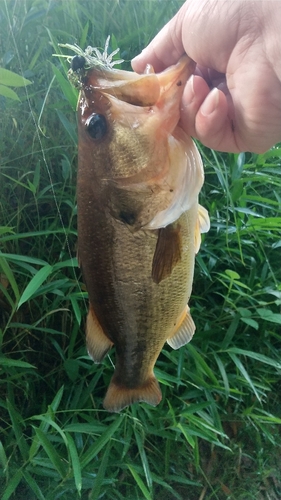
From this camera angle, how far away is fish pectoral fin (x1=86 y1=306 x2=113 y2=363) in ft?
3.85

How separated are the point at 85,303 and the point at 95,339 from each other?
45 centimetres

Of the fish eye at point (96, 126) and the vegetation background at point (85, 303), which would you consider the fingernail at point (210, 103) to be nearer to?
the fish eye at point (96, 126)

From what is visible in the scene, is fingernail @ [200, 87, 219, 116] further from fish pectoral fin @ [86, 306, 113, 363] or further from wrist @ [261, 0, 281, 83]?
fish pectoral fin @ [86, 306, 113, 363]

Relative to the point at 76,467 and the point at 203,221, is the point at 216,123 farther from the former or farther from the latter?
the point at 76,467

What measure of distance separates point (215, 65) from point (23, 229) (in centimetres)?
103

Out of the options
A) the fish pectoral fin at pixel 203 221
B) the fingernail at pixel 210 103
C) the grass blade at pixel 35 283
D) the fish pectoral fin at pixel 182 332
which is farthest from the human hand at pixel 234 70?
the grass blade at pixel 35 283

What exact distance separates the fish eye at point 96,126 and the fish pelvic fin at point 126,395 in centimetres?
73

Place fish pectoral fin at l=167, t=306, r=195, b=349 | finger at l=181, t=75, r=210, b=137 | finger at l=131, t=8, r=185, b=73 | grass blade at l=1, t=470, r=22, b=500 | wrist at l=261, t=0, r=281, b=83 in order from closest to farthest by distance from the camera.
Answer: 1. wrist at l=261, t=0, r=281, b=83
2. finger at l=181, t=75, r=210, b=137
3. finger at l=131, t=8, r=185, b=73
4. fish pectoral fin at l=167, t=306, r=195, b=349
5. grass blade at l=1, t=470, r=22, b=500

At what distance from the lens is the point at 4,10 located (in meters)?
1.58

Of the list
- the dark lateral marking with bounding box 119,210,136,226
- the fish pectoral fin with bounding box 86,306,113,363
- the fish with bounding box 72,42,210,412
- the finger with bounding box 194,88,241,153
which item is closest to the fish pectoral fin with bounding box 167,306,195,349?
the fish with bounding box 72,42,210,412

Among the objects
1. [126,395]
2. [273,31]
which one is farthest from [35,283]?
[273,31]

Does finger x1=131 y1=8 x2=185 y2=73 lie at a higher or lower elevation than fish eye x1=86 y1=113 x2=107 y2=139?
higher

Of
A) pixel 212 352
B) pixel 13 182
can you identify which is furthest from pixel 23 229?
pixel 212 352

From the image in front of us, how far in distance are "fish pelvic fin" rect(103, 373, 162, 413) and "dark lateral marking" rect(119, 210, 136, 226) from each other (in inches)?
21.0
